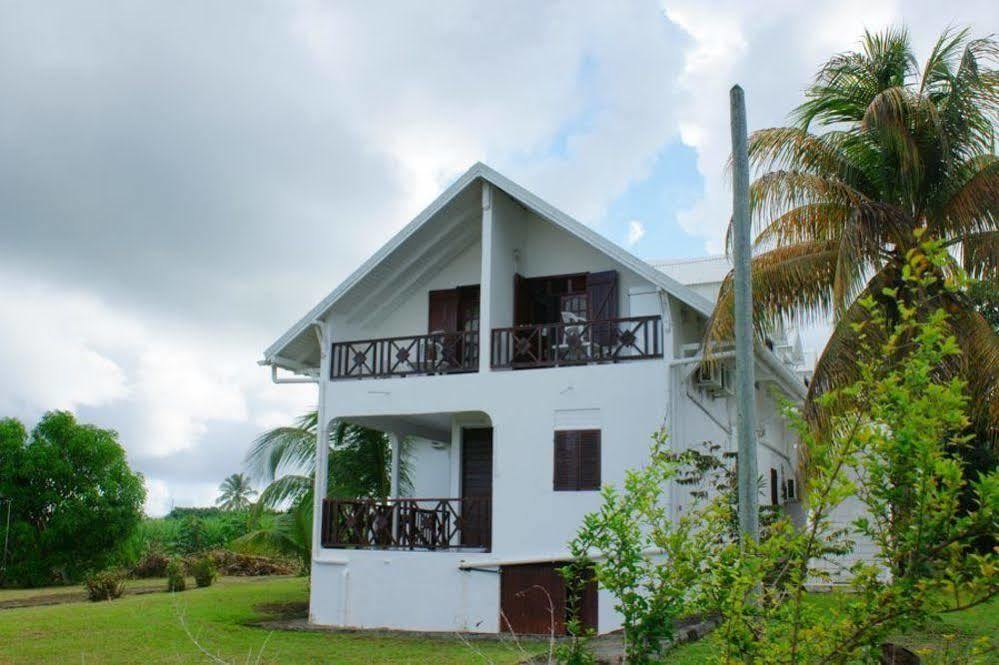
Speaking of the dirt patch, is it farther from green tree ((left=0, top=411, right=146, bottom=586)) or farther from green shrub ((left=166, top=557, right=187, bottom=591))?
green tree ((left=0, top=411, right=146, bottom=586))

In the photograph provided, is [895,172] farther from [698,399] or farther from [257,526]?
[257,526]

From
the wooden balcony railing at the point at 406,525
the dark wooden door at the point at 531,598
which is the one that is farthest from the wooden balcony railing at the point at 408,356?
the dark wooden door at the point at 531,598

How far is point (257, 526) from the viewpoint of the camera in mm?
20938

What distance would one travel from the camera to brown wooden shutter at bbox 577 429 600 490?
14773 mm

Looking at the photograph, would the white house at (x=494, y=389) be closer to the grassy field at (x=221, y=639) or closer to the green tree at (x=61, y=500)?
the grassy field at (x=221, y=639)

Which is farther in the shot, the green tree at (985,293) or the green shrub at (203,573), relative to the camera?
the green shrub at (203,573)

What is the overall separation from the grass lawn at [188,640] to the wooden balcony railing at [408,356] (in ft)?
14.4

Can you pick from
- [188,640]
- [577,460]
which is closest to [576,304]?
[577,460]

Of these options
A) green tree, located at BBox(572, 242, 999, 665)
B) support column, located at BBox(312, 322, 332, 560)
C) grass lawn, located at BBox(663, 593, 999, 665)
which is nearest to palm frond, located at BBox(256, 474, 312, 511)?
support column, located at BBox(312, 322, 332, 560)

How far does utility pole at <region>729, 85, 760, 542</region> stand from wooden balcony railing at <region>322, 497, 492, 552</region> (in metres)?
8.72

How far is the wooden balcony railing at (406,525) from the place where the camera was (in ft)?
52.6

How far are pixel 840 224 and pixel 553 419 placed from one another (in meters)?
5.10

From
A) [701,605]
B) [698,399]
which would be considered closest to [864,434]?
[701,605]

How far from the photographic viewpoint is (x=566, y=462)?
14969 millimetres
